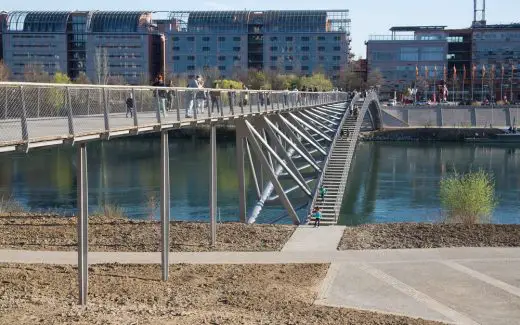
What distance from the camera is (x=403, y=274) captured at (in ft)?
62.3

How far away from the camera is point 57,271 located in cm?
1772

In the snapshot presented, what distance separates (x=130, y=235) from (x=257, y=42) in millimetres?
137219

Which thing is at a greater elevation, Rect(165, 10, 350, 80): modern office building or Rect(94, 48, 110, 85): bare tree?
Rect(165, 10, 350, 80): modern office building

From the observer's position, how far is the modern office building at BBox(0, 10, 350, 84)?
5930 inches

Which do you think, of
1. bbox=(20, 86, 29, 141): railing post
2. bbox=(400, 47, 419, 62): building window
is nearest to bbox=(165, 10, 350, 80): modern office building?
bbox=(400, 47, 419, 62): building window

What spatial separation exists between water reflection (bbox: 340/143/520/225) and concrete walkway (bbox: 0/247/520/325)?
1679cm

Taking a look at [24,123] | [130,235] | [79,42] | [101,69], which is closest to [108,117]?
[24,123]

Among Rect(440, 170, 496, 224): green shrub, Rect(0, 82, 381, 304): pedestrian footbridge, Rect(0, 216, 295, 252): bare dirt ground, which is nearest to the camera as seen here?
Rect(0, 82, 381, 304): pedestrian footbridge

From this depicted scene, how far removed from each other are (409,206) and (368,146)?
50.2 meters

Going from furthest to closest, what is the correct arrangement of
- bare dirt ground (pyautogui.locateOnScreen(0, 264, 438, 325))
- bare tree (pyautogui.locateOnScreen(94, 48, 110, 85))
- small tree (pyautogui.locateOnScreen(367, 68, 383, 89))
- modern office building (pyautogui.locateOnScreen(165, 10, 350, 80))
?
1. modern office building (pyautogui.locateOnScreen(165, 10, 350, 80))
2. small tree (pyautogui.locateOnScreen(367, 68, 383, 89))
3. bare tree (pyautogui.locateOnScreen(94, 48, 110, 85))
4. bare dirt ground (pyautogui.locateOnScreen(0, 264, 438, 325))

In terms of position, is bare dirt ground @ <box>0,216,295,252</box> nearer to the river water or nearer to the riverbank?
the river water

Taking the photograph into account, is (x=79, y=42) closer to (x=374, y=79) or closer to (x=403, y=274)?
(x=374, y=79)

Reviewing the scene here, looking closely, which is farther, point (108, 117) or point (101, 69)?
point (101, 69)

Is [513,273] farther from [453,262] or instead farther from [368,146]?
[368,146]
